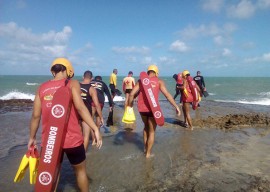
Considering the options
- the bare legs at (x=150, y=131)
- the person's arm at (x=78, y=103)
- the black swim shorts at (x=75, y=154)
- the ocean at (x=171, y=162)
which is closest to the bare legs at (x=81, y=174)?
the black swim shorts at (x=75, y=154)

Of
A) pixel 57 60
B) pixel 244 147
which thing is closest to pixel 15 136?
pixel 57 60

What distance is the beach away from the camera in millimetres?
4723

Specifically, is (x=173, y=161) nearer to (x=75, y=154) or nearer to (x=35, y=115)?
(x=75, y=154)

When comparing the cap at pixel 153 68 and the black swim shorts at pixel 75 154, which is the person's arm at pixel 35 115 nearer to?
the black swim shorts at pixel 75 154

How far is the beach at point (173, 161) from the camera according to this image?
472 cm

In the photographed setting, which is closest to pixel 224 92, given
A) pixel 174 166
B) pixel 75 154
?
pixel 174 166

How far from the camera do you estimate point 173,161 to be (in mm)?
5895

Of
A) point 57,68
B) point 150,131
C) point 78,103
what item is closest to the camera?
point 78,103

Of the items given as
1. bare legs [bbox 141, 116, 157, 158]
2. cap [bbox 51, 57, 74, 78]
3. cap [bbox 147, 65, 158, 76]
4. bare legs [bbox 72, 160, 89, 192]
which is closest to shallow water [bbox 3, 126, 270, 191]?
bare legs [bbox 141, 116, 157, 158]

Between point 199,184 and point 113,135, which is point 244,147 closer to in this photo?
point 199,184

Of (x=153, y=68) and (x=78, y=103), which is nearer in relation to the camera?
(x=78, y=103)

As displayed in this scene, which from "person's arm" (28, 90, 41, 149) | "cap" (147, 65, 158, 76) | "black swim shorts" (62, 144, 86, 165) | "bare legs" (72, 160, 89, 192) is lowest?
"bare legs" (72, 160, 89, 192)

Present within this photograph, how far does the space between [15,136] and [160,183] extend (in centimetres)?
581

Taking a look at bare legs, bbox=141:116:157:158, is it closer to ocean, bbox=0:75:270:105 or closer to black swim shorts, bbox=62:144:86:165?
black swim shorts, bbox=62:144:86:165
